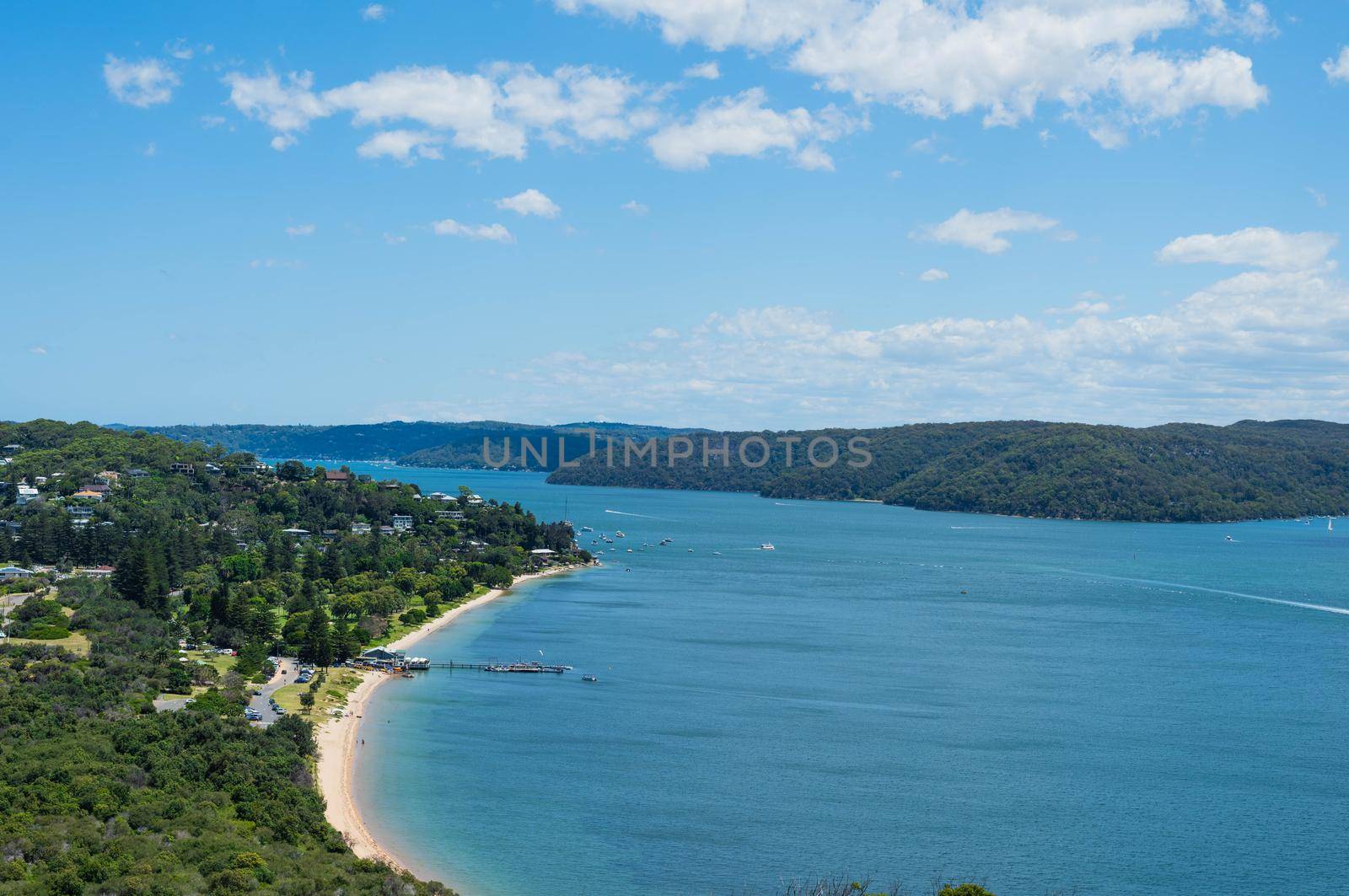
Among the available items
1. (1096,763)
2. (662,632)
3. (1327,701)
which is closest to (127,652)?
(662,632)

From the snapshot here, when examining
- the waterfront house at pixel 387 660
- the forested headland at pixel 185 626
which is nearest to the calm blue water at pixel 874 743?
the waterfront house at pixel 387 660

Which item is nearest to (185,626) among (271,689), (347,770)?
(271,689)

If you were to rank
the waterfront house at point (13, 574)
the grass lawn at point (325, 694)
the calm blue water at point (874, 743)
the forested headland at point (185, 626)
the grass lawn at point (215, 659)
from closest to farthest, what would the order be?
the forested headland at point (185, 626) < the calm blue water at point (874, 743) < the grass lawn at point (325, 694) < the grass lawn at point (215, 659) < the waterfront house at point (13, 574)

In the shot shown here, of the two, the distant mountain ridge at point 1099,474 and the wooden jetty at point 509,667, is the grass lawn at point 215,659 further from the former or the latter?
the distant mountain ridge at point 1099,474

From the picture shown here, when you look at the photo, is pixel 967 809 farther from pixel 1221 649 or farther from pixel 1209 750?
pixel 1221 649

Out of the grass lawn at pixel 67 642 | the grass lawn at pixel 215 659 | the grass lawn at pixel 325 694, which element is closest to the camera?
the grass lawn at pixel 325 694

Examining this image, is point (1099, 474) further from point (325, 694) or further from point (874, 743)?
point (325, 694)

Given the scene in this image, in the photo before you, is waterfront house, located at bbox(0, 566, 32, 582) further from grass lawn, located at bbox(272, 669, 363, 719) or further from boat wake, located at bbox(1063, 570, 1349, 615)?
boat wake, located at bbox(1063, 570, 1349, 615)
